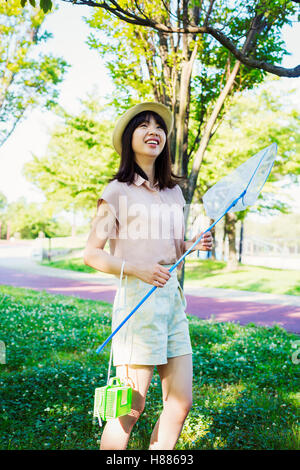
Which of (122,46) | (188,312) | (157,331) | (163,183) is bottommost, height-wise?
(188,312)

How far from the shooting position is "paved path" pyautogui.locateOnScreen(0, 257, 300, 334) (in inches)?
352

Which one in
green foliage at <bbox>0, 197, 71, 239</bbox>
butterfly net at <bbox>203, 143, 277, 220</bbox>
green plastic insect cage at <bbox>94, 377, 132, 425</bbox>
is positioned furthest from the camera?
green foliage at <bbox>0, 197, 71, 239</bbox>

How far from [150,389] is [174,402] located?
6.80 feet

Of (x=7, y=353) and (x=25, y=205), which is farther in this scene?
(x=25, y=205)

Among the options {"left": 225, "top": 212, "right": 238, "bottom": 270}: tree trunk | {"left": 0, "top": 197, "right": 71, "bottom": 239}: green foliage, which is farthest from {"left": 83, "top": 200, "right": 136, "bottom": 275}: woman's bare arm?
{"left": 0, "top": 197, "right": 71, "bottom": 239}: green foliage

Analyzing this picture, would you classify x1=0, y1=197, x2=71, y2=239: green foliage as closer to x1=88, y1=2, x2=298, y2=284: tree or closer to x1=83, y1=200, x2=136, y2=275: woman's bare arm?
x1=88, y1=2, x2=298, y2=284: tree

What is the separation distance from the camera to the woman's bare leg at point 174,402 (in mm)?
2012

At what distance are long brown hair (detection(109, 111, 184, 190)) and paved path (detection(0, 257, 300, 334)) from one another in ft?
14.8

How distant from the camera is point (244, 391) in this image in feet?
13.0

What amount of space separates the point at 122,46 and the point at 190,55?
3.68ft

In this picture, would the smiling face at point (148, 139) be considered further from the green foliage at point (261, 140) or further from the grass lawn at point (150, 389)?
the green foliage at point (261, 140)

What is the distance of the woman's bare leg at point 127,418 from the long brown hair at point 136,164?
0.86m
